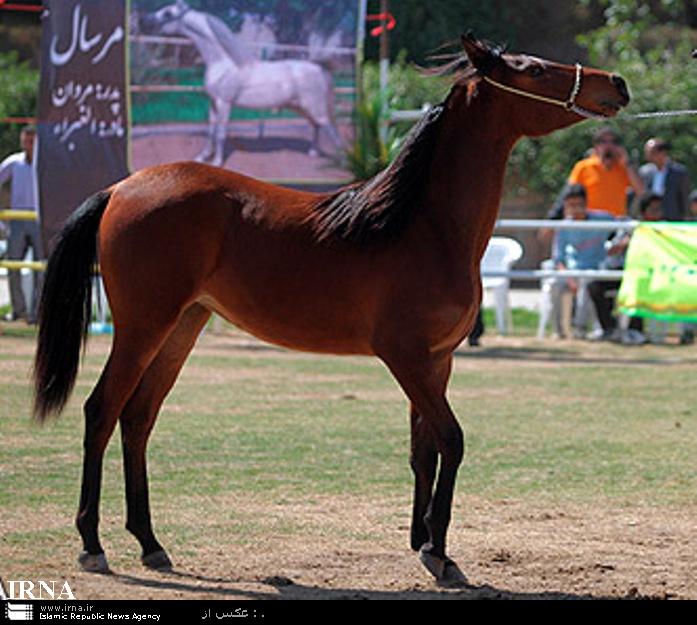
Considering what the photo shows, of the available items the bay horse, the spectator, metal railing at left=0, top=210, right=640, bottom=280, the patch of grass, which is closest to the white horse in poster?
metal railing at left=0, top=210, right=640, bottom=280

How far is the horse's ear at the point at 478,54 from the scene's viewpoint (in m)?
6.66

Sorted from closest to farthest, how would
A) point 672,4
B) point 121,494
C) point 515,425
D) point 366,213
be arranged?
point 366,213
point 121,494
point 515,425
point 672,4

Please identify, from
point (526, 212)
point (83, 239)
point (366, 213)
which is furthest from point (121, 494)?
point (526, 212)

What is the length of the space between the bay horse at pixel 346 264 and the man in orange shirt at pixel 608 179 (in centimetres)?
1119

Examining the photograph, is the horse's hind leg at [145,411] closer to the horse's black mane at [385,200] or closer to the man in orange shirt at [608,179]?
the horse's black mane at [385,200]

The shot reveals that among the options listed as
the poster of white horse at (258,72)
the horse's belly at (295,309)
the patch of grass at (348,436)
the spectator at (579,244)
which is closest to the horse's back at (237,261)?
the horse's belly at (295,309)

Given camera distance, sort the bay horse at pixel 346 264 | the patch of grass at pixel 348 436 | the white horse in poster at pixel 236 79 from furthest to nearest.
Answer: the white horse in poster at pixel 236 79, the patch of grass at pixel 348 436, the bay horse at pixel 346 264

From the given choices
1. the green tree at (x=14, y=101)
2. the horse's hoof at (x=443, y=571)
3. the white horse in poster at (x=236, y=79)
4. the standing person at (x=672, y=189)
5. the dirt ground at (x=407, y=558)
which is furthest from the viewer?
the green tree at (x=14, y=101)

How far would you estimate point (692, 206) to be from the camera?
1850 cm

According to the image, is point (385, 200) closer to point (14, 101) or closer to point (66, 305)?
point (66, 305)

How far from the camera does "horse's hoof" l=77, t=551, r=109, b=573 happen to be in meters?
6.48

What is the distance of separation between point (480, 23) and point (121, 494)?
68.3 feet

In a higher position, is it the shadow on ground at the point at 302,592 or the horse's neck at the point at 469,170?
the horse's neck at the point at 469,170
